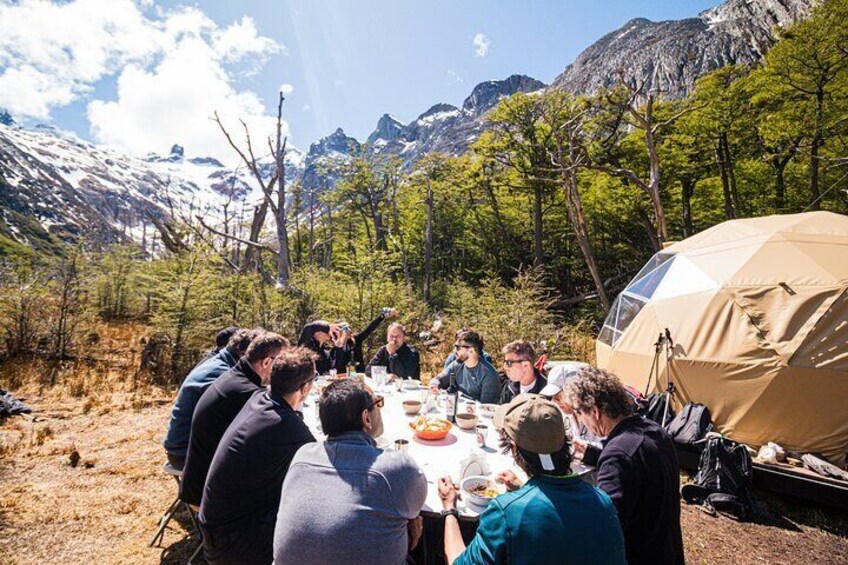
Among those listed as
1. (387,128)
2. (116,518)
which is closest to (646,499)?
(116,518)

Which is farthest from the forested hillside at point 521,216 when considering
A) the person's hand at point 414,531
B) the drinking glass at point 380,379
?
the person's hand at point 414,531

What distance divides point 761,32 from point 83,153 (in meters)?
228

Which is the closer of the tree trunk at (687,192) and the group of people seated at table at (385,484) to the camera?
the group of people seated at table at (385,484)

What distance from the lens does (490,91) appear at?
117188 millimetres

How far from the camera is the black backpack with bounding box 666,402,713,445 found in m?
4.45

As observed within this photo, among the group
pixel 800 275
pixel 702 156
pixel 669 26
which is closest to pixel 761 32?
pixel 669 26

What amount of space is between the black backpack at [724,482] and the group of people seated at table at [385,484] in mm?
2266

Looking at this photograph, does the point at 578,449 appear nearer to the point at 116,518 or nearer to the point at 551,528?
the point at 551,528

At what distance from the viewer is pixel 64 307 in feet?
30.9

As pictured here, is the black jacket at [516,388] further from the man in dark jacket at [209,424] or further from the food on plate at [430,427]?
the man in dark jacket at [209,424]

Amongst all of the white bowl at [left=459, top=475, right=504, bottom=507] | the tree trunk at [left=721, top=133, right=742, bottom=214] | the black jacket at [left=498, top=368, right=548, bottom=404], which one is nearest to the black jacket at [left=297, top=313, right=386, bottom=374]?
the black jacket at [left=498, top=368, right=548, bottom=404]

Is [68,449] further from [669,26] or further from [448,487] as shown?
[669,26]

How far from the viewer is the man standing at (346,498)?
4.86 ft

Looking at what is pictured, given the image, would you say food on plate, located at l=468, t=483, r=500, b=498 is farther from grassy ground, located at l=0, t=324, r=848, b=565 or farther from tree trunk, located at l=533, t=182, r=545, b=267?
tree trunk, located at l=533, t=182, r=545, b=267
